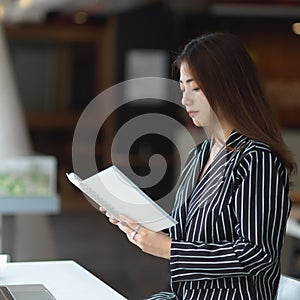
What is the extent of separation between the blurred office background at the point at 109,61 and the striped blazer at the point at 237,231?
5.40m

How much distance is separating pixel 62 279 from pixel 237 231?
24.7 inches

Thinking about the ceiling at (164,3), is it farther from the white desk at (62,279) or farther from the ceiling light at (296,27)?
the white desk at (62,279)

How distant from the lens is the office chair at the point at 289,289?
244cm

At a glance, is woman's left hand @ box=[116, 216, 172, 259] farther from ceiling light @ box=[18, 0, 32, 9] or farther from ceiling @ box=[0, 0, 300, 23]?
ceiling @ box=[0, 0, 300, 23]

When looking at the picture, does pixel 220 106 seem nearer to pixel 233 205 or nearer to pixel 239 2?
pixel 233 205

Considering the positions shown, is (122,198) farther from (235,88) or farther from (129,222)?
(235,88)

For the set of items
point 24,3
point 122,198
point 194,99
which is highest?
point 24,3

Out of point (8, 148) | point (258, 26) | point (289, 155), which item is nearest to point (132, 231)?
point (289, 155)

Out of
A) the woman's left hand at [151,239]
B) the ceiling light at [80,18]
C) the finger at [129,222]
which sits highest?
the ceiling light at [80,18]

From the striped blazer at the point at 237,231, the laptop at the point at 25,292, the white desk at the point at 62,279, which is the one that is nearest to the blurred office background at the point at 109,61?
the white desk at the point at 62,279

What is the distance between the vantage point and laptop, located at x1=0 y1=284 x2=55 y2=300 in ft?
7.27

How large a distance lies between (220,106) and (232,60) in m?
0.13

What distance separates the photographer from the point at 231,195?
7.35ft

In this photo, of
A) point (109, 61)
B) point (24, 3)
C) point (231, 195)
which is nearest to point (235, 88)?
point (231, 195)
